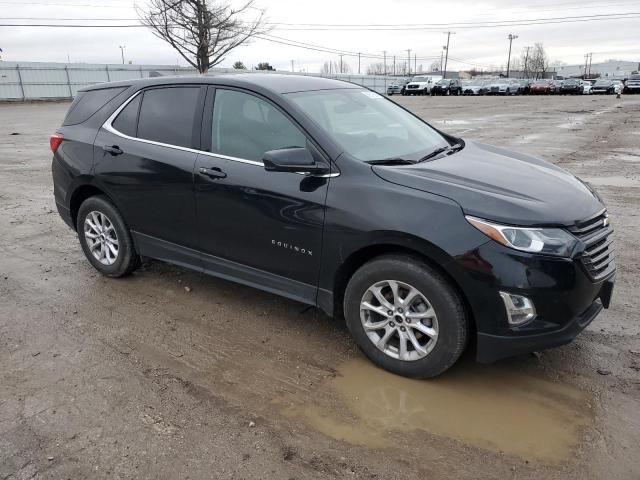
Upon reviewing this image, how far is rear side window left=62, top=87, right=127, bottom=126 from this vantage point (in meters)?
4.91

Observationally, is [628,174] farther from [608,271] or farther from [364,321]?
[364,321]

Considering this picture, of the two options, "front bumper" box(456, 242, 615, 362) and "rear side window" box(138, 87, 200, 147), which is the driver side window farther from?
"front bumper" box(456, 242, 615, 362)

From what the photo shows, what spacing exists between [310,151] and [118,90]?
235 centimetres

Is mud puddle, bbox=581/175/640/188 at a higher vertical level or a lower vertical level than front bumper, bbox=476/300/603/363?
lower

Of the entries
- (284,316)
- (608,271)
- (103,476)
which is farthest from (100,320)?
(608,271)

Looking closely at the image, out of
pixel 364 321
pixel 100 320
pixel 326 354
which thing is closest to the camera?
pixel 364 321

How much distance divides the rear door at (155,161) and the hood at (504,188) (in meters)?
1.65

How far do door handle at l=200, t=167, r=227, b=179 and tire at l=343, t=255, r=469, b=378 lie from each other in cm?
127

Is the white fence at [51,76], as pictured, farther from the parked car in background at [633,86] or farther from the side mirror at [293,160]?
the side mirror at [293,160]

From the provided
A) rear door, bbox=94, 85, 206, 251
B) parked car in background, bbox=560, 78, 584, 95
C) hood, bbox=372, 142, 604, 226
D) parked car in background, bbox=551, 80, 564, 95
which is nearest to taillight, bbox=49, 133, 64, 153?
rear door, bbox=94, 85, 206, 251

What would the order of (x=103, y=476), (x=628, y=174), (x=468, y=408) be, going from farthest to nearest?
(x=628, y=174)
(x=468, y=408)
(x=103, y=476)

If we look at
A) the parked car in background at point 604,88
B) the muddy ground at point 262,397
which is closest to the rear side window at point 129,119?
the muddy ground at point 262,397

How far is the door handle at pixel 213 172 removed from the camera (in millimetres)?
3912

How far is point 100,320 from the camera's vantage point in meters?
4.23
